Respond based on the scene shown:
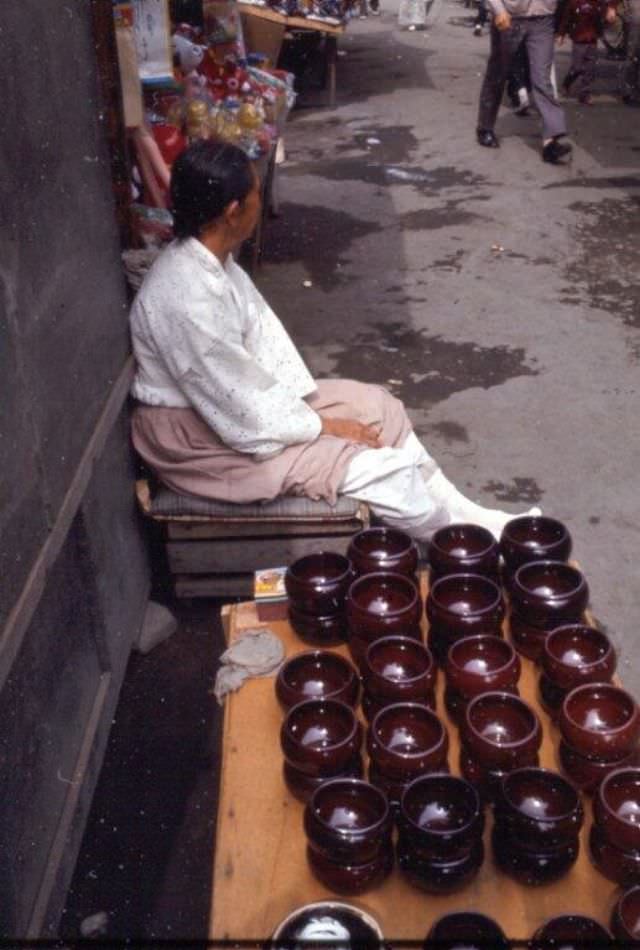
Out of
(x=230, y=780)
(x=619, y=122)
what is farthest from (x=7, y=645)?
(x=619, y=122)

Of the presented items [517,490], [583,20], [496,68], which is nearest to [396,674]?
[517,490]

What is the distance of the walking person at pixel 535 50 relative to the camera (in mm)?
7637

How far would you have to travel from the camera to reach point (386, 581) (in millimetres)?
2219

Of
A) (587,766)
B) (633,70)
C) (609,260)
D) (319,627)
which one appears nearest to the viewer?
(587,766)

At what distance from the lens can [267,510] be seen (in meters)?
3.08

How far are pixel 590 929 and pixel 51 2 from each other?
2.27 m

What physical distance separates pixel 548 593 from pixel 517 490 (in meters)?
1.83

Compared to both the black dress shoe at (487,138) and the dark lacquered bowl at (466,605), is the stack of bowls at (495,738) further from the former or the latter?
the black dress shoe at (487,138)

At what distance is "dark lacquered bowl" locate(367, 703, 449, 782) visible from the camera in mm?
1764

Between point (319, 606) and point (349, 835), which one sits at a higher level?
point (349, 835)

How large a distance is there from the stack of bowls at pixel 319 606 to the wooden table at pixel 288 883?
0.95 feet

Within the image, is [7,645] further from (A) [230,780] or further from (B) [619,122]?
(B) [619,122]

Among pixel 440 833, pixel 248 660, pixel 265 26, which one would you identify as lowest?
pixel 265 26

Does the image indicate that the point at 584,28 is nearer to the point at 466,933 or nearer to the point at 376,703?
the point at 376,703
